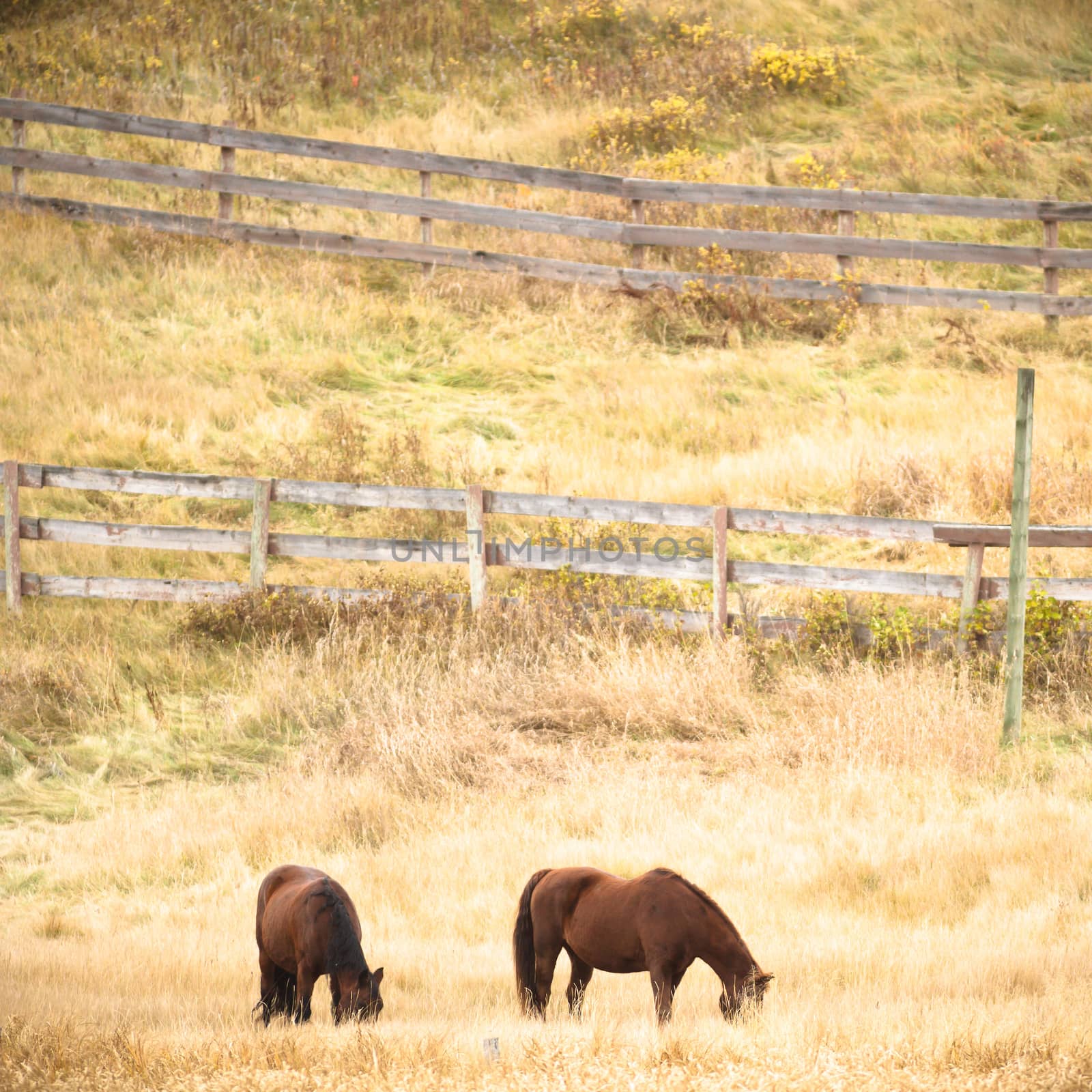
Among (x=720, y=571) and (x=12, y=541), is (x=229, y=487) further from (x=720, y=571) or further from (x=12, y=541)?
(x=720, y=571)

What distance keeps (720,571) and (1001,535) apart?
6.45ft

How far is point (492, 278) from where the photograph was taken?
15609 millimetres

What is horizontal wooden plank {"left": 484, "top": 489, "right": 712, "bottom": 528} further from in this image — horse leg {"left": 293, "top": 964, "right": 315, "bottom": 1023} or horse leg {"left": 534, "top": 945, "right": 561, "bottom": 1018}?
horse leg {"left": 293, "top": 964, "right": 315, "bottom": 1023}

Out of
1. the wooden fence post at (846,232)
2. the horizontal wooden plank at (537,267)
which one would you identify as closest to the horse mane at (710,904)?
the horizontal wooden plank at (537,267)

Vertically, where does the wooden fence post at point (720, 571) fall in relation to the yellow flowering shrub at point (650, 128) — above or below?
below

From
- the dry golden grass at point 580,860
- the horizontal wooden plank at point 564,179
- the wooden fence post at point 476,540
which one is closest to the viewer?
the dry golden grass at point 580,860

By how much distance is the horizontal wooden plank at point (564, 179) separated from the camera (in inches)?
615

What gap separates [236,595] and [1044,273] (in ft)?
35.3

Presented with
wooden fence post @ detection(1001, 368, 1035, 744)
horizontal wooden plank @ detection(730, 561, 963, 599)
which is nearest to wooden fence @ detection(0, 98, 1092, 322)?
horizontal wooden plank @ detection(730, 561, 963, 599)

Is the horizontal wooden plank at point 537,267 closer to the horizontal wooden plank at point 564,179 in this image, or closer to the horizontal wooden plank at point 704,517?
the horizontal wooden plank at point 564,179

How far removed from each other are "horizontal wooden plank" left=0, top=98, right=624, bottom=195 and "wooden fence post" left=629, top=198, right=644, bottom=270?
245 millimetres

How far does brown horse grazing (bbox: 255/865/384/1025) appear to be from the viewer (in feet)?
13.9

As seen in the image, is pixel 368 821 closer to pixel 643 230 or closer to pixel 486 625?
Result: pixel 486 625

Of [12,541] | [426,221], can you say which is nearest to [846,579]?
[12,541]
